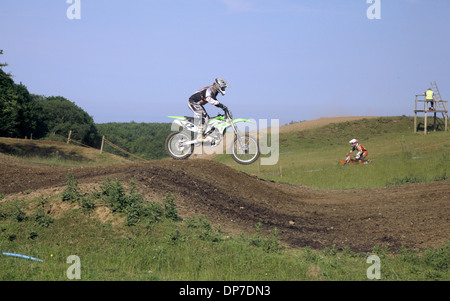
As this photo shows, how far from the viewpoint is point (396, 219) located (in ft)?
43.0

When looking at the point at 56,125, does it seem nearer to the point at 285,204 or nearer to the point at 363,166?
the point at 363,166

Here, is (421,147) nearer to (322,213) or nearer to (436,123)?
(436,123)

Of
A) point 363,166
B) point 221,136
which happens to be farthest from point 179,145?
point 363,166

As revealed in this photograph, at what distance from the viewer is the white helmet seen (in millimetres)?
15516

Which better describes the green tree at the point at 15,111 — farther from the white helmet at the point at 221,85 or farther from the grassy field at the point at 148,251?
the grassy field at the point at 148,251

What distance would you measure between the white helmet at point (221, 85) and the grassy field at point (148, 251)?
556 centimetres

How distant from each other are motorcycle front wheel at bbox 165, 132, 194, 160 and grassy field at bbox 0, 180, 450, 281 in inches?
214

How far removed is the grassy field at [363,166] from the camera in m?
25.0

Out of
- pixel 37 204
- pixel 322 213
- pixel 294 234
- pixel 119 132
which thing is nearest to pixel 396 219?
pixel 322 213

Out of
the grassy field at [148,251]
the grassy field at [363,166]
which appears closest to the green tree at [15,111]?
the grassy field at [363,166]

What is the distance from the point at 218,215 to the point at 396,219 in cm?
492

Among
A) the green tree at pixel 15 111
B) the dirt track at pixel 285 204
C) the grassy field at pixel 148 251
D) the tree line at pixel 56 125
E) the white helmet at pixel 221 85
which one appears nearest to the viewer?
the grassy field at pixel 148 251
